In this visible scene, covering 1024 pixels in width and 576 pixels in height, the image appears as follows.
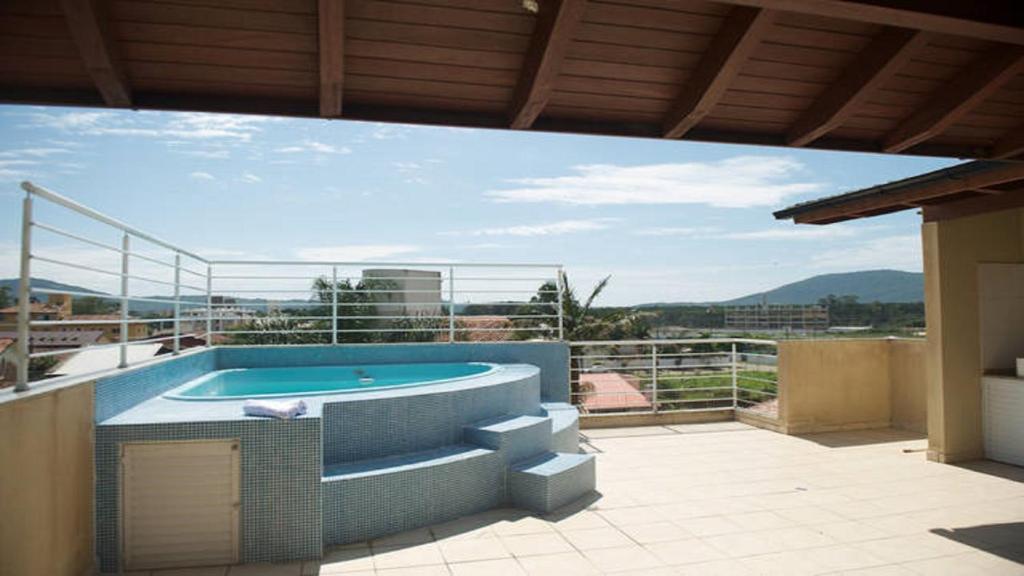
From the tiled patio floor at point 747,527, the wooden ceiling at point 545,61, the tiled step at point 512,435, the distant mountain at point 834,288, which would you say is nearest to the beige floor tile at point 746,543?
the tiled patio floor at point 747,527

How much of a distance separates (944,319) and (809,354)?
1.70 meters

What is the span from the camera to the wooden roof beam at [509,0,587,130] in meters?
2.36

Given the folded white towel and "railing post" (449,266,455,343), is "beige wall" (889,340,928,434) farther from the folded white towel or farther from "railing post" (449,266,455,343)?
the folded white towel

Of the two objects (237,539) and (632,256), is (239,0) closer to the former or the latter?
(237,539)

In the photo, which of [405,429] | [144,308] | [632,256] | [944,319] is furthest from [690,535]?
[632,256]

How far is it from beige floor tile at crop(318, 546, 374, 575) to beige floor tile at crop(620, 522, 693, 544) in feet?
5.97

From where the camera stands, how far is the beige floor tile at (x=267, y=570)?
3.75 meters

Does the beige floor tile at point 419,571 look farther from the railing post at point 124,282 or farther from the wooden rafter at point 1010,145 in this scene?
the wooden rafter at point 1010,145

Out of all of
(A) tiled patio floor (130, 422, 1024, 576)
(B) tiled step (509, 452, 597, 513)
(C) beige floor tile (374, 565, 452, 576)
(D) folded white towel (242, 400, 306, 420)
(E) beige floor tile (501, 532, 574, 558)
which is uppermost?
(D) folded white towel (242, 400, 306, 420)

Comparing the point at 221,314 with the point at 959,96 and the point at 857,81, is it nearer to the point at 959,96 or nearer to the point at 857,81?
A: the point at 857,81

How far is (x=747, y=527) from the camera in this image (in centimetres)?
461

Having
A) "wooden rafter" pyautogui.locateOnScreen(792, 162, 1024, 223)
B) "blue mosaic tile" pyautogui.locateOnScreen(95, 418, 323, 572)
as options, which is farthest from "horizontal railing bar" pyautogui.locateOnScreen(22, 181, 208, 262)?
"wooden rafter" pyautogui.locateOnScreen(792, 162, 1024, 223)

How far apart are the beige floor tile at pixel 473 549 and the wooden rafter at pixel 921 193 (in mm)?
4445

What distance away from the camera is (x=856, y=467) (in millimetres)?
6344
